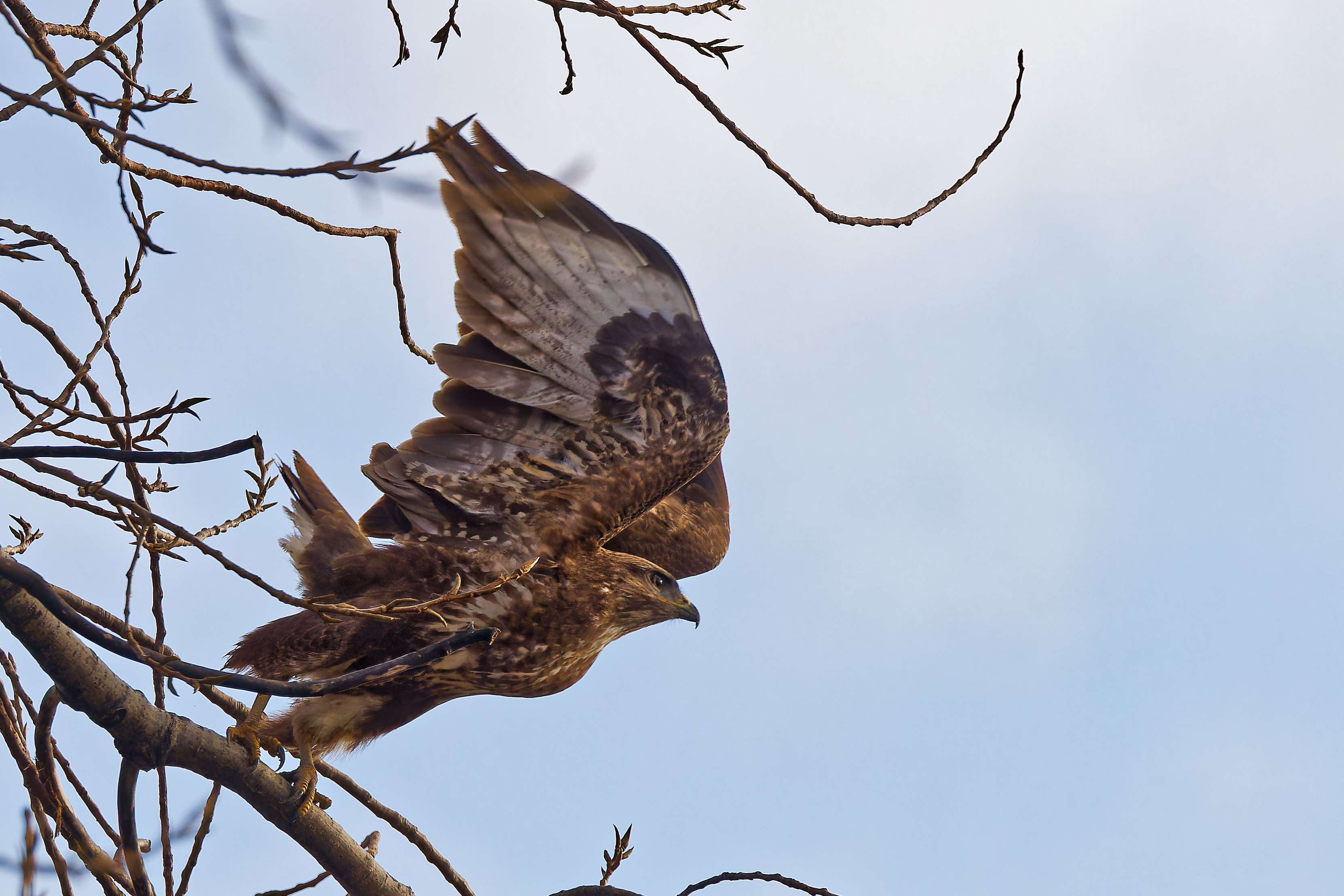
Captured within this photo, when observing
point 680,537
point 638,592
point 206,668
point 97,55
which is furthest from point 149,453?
point 680,537

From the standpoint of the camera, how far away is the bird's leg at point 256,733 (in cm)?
382

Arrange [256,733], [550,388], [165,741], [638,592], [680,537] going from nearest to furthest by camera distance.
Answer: [165,741] < [256,733] < [550,388] < [638,592] < [680,537]

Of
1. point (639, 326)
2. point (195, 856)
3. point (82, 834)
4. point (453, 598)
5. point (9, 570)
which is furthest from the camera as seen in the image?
point (639, 326)

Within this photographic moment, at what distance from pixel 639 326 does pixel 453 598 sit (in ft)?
6.35

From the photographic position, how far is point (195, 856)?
3334 millimetres

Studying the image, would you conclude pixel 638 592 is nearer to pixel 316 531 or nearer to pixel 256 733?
pixel 316 531

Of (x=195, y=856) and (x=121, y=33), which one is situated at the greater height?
(x=121, y=33)

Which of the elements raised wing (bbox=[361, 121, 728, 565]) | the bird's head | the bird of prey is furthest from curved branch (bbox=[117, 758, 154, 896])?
the bird's head

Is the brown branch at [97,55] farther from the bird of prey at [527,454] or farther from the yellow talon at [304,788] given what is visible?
the yellow talon at [304,788]

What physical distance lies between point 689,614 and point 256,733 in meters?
1.70

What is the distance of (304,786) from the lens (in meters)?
3.56

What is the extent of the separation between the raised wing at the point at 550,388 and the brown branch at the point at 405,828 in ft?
3.01

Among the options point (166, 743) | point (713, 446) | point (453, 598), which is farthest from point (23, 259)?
point (713, 446)

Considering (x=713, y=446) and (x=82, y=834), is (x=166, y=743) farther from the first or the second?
(x=713, y=446)
